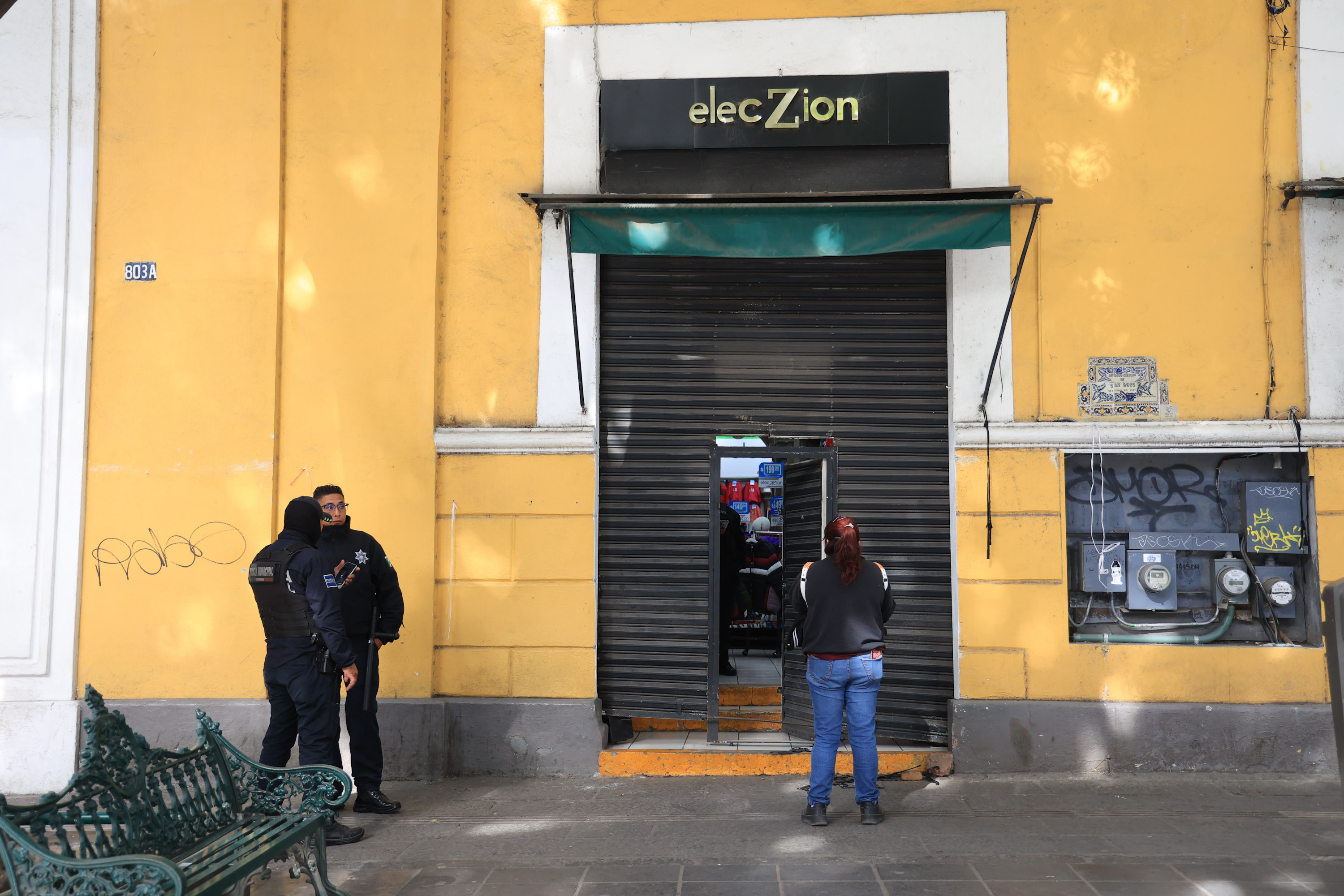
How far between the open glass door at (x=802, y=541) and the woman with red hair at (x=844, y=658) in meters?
1.20

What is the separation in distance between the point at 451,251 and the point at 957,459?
157 inches

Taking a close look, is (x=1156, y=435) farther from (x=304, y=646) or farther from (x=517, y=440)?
(x=304, y=646)

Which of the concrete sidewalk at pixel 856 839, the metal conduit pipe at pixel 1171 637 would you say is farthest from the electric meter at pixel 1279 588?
the concrete sidewalk at pixel 856 839

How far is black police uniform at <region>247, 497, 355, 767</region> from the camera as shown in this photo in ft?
16.7

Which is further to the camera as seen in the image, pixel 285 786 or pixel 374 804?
pixel 374 804

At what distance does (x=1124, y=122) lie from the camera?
21.2 ft

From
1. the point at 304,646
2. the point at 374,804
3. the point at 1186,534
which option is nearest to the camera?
the point at 304,646

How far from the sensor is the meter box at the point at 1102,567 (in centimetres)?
647

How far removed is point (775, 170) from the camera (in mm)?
6770

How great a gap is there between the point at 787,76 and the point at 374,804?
18.7 ft

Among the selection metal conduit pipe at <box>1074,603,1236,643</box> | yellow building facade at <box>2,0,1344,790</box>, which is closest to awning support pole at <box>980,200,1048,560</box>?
yellow building facade at <box>2,0,1344,790</box>

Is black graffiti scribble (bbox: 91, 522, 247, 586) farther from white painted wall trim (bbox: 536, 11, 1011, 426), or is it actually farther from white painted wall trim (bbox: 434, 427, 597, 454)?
white painted wall trim (bbox: 536, 11, 1011, 426)

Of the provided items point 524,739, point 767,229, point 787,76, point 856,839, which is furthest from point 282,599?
point 787,76

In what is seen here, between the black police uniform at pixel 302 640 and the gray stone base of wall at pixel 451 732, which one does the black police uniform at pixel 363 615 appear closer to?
the black police uniform at pixel 302 640
